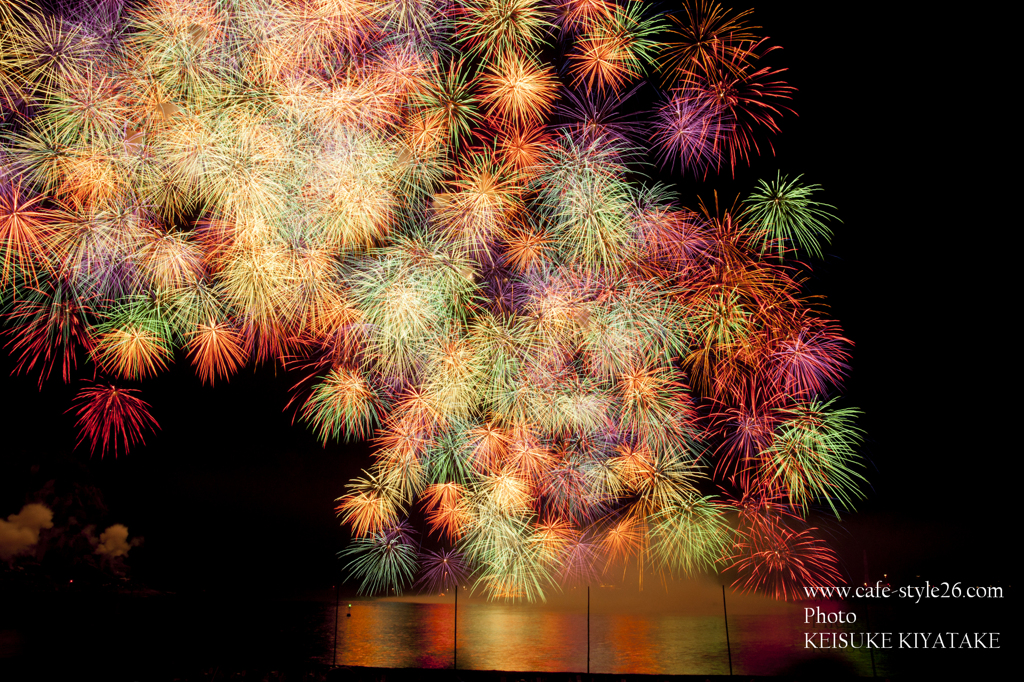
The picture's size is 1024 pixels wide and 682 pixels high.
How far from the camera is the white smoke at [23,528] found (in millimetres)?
59125

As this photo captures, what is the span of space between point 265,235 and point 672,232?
32.5 feet

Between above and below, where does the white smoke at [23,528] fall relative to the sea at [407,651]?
above

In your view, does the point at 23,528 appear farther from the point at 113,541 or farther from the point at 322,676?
the point at 322,676

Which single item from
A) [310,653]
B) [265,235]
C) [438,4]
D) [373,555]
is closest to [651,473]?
[373,555]

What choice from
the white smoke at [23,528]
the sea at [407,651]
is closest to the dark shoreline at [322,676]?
the sea at [407,651]

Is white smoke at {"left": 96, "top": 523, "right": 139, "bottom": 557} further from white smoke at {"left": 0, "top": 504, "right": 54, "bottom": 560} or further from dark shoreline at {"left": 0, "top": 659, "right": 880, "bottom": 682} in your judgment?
dark shoreline at {"left": 0, "top": 659, "right": 880, "bottom": 682}

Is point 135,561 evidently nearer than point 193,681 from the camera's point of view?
No

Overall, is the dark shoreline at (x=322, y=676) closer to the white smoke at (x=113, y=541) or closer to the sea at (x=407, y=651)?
the sea at (x=407, y=651)

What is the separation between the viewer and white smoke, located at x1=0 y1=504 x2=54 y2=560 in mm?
59125

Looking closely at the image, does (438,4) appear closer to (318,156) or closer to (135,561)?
(318,156)

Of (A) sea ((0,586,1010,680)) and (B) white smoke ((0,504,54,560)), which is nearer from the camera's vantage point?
(A) sea ((0,586,1010,680))

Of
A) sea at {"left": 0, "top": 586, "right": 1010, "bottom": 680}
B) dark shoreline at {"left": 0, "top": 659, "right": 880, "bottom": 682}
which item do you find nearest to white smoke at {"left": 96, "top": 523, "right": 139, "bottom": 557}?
sea at {"left": 0, "top": 586, "right": 1010, "bottom": 680}

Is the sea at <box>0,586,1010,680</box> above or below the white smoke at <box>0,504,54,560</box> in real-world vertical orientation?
below

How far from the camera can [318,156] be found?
47.8ft
